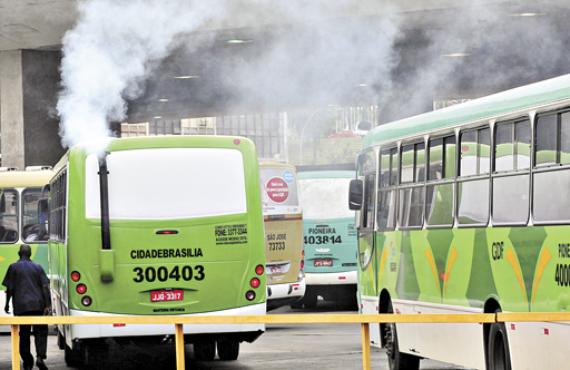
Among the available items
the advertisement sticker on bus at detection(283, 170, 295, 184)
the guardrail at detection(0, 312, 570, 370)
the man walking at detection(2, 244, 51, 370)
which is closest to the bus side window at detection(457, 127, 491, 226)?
the guardrail at detection(0, 312, 570, 370)

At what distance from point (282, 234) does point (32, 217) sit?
4394mm

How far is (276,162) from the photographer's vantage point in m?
27.1

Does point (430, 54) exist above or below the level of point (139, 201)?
above

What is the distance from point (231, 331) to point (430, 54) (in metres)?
15.1

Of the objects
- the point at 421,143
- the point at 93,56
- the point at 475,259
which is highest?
the point at 93,56

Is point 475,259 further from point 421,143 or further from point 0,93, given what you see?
point 0,93

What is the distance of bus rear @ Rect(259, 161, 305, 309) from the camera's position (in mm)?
24953

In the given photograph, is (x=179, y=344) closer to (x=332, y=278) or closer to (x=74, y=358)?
(x=74, y=358)

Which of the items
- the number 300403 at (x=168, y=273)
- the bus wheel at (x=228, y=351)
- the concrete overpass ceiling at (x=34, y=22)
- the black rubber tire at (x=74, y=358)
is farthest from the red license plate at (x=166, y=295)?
the concrete overpass ceiling at (x=34, y=22)

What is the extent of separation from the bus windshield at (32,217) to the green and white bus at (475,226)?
29.7ft

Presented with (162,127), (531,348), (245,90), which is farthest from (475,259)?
(162,127)

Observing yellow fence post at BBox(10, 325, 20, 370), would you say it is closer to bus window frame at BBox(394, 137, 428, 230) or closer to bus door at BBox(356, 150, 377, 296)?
bus window frame at BBox(394, 137, 428, 230)

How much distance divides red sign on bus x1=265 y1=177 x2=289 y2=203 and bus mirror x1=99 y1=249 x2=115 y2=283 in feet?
36.3

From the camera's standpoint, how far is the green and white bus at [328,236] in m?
28.9
